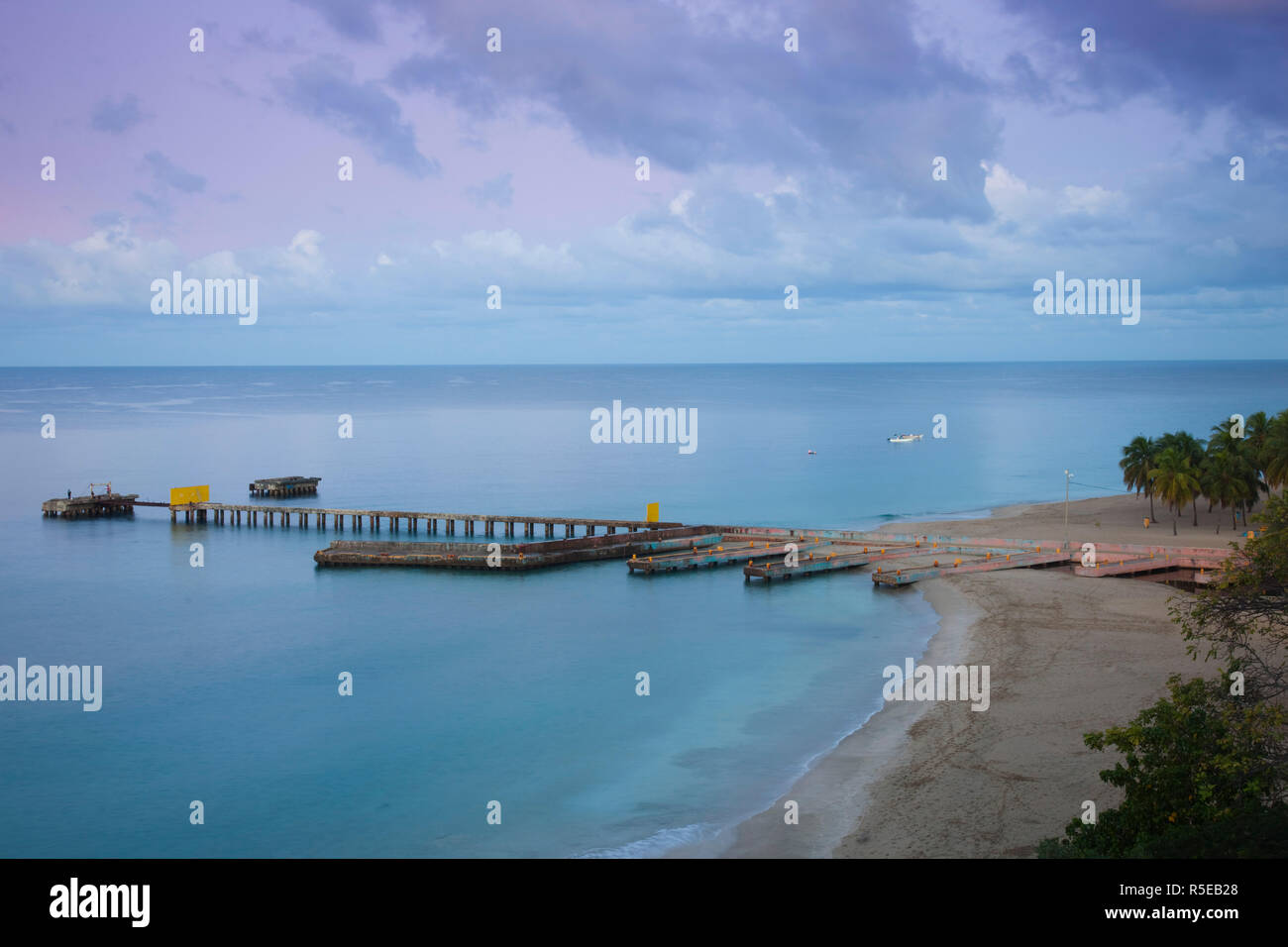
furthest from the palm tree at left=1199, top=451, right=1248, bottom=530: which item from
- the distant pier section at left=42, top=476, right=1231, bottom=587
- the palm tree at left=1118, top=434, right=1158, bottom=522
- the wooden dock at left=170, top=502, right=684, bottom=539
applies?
the wooden dock at left=170, top=502, right=684, bottom=539

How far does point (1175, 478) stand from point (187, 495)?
→ 7510cm

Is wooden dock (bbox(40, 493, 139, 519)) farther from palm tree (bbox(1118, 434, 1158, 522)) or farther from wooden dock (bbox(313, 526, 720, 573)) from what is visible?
palm tree (bbox(1118, 434, 1158, 522))

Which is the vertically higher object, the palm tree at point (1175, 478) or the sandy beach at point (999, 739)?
the palm tree at point (1175, 478)

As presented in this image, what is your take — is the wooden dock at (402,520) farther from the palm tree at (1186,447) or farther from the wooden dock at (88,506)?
the palm tree at (1186,447)

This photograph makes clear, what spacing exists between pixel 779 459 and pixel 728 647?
9329 cm

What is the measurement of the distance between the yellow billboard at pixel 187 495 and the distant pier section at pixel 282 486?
8475 millimetres

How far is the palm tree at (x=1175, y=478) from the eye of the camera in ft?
229

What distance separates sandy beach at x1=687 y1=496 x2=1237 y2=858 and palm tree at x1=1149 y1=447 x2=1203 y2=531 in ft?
54.3

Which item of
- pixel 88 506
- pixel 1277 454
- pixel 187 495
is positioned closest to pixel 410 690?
pixel 1277 454

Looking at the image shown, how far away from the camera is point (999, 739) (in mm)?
32156

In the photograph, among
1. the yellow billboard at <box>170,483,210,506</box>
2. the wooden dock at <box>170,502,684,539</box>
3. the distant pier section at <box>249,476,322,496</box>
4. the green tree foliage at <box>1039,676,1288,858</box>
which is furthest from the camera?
the distant pier section at <box>249,476,322,496</box>

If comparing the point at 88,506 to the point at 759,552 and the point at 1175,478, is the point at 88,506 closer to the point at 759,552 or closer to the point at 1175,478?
the point at 759,552

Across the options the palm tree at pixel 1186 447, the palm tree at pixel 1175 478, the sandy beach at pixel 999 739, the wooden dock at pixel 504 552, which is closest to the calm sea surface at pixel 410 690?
the wooden dock at pixel 504 552

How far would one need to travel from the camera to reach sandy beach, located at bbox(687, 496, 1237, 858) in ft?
84.9
